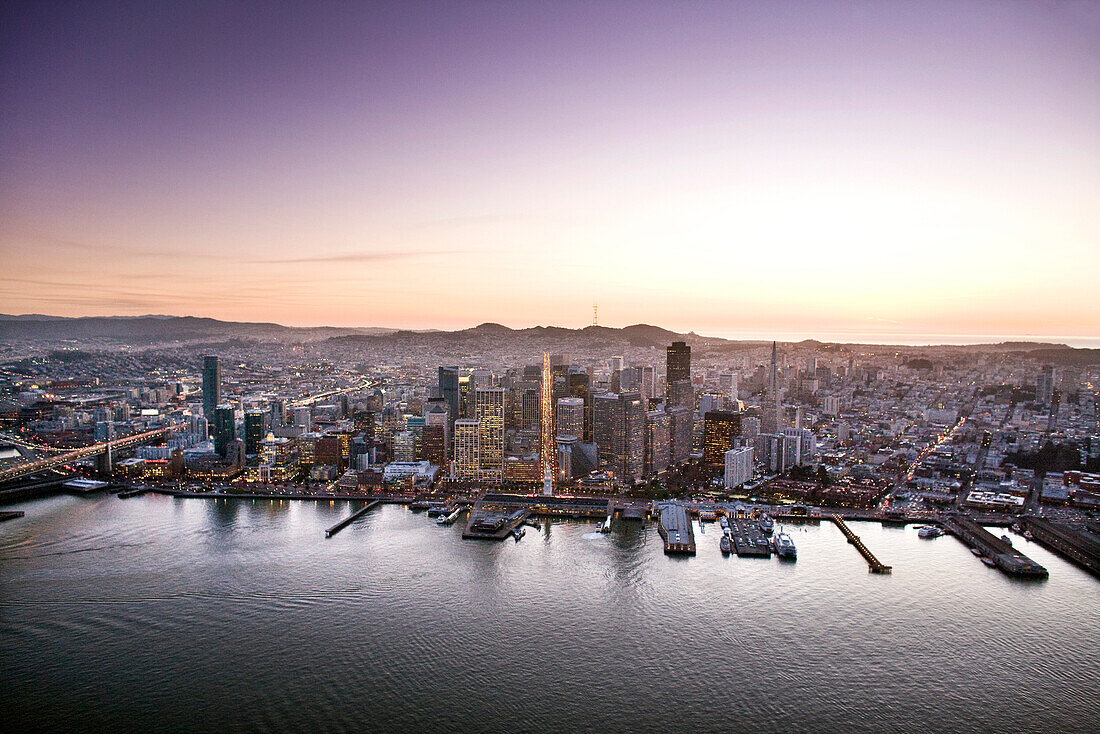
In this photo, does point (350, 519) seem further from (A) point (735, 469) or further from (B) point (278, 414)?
(B) point (278, 414)

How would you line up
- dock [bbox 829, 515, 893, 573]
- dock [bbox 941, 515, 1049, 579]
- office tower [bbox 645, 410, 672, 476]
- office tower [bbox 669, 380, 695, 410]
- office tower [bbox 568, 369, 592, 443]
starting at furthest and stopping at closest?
1. office tower [bbox 669, 380, 695, 410]
2. office tower [bbox 568, 369, 592, 443]
3. office tower [bbox 645, 410, 672, 476]
4. dock [bbox 829, 515, 893, 573]
5. dock [bbox 941, 515, 1049, 579]

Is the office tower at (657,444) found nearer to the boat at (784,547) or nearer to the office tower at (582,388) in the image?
the office tower at (582,388)

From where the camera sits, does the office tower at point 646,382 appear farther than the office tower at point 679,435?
Yes

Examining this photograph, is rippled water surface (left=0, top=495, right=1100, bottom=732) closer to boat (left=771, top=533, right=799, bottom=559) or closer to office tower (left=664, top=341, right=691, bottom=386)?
boat (left=771, top=533, right=799, bottom=559)

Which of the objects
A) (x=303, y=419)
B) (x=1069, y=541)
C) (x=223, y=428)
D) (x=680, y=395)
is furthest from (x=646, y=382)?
(x=1069, y=541)

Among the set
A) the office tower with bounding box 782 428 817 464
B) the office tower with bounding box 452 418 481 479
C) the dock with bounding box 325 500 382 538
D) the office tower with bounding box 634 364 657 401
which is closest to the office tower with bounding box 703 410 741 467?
the office tower with bounding box 782 428 817 464

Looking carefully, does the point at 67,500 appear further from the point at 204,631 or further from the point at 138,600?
the point at 204,631

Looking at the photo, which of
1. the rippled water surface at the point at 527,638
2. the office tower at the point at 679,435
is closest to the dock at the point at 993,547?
the rippled water surface at the point at 527,638
